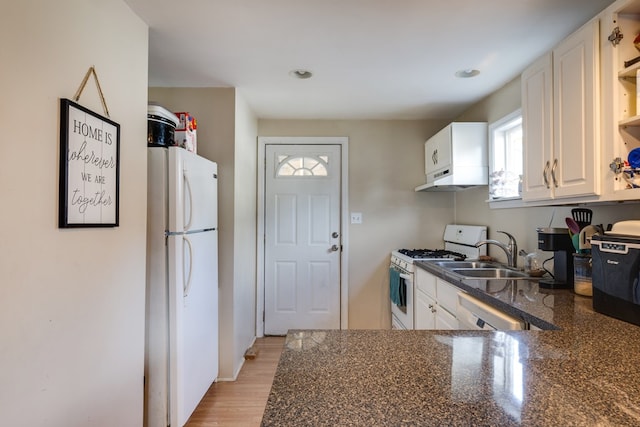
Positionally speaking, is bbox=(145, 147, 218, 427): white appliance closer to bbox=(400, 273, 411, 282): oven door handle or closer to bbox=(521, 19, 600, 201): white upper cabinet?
bbox=(400, 273, 411, 282): oven door handle

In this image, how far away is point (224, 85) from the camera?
8.35 feet

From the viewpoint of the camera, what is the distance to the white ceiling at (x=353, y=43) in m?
1.60

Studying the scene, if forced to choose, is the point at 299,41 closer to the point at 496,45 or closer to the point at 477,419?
the point at 496,45

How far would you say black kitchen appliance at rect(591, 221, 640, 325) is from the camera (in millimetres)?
1187

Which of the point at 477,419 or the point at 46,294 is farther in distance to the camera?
the point at 46,294

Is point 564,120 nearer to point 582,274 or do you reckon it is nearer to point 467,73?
point 582,274

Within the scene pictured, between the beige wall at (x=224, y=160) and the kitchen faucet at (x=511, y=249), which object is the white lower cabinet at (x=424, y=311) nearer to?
the kitchen faucet at (x=511, y=249)

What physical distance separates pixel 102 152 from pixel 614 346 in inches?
74.4

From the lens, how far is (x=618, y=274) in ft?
4.07

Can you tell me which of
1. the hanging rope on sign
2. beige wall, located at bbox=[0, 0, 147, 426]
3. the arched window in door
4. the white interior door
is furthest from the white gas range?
the hanging rope on sign

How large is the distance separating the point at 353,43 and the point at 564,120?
1.14 m

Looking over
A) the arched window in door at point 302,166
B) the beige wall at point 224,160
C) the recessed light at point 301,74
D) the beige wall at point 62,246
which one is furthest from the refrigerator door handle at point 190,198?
the arched window in door at point 302,166

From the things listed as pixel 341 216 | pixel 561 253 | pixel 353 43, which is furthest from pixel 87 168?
pixel 341 216

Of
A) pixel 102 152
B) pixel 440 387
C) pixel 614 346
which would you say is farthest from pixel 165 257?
pixel 614 346
